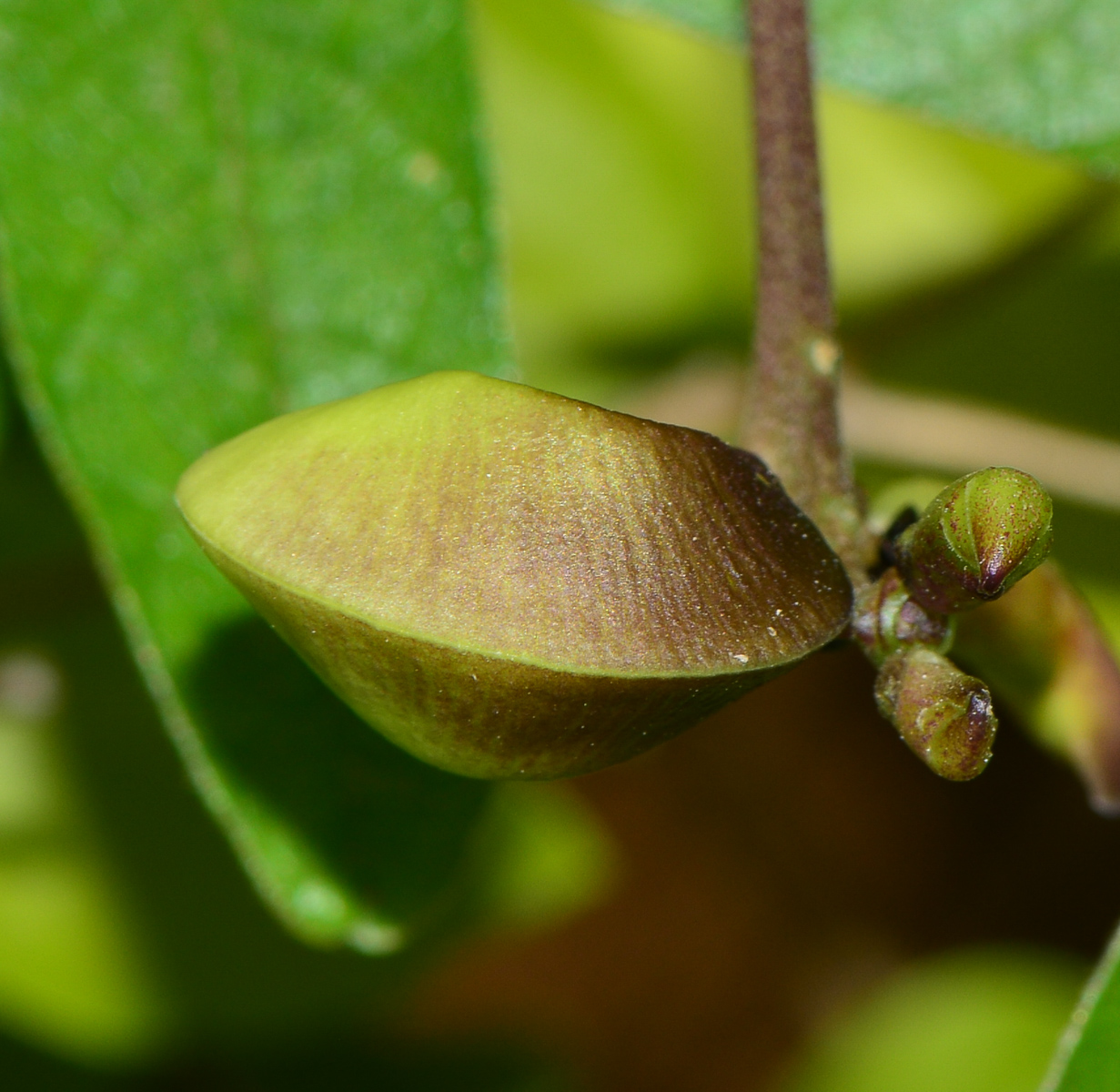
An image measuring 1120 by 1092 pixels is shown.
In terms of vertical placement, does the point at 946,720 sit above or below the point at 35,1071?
above

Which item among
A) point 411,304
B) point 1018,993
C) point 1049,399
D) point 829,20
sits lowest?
point 1018,993

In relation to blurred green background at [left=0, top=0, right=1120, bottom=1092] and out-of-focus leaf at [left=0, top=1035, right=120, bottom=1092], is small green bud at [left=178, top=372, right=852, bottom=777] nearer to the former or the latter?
blurred green background at [left=0, top=0, right=1120, bottom=1092]

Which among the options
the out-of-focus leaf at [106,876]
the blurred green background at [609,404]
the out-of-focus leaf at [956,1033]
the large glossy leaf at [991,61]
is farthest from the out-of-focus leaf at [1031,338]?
the out-of-focus leaf at [106,876]

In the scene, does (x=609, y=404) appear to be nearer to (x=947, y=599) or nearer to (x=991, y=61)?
(x=991, y=61)

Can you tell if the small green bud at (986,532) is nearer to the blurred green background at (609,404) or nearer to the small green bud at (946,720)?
the small green bud at (946,720)

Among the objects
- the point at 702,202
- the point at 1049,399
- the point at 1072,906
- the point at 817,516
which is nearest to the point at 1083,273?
the point at 1049,399

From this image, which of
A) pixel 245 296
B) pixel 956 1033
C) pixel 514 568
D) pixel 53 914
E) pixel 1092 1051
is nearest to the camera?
pixel 514 568

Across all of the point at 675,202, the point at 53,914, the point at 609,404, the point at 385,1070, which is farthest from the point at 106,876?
the point at 675,202

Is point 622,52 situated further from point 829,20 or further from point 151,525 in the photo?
point 151,525
